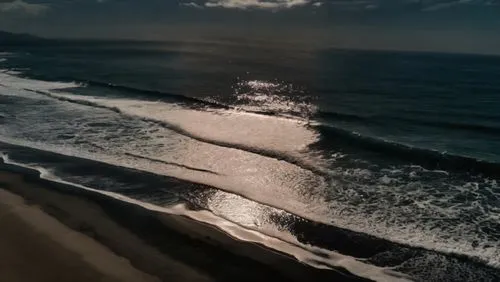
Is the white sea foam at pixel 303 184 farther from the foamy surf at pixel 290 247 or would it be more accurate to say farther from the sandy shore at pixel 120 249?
the sandy shore at pixel 120 249

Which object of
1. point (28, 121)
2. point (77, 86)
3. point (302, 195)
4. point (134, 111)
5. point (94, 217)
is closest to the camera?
point (94, 217)

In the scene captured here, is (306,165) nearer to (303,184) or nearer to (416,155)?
(303,184)

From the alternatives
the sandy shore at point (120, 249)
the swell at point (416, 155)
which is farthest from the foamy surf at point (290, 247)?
the swell at point (416, 155)

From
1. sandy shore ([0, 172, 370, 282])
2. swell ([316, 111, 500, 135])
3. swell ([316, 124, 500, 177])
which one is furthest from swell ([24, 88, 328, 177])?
swell ([316, 111, 500, 135])

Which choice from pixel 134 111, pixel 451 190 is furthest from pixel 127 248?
pixel 134 111

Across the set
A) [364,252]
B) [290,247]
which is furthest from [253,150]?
[364,252]

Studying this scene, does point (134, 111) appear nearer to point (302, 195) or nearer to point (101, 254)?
point (302, 195)
